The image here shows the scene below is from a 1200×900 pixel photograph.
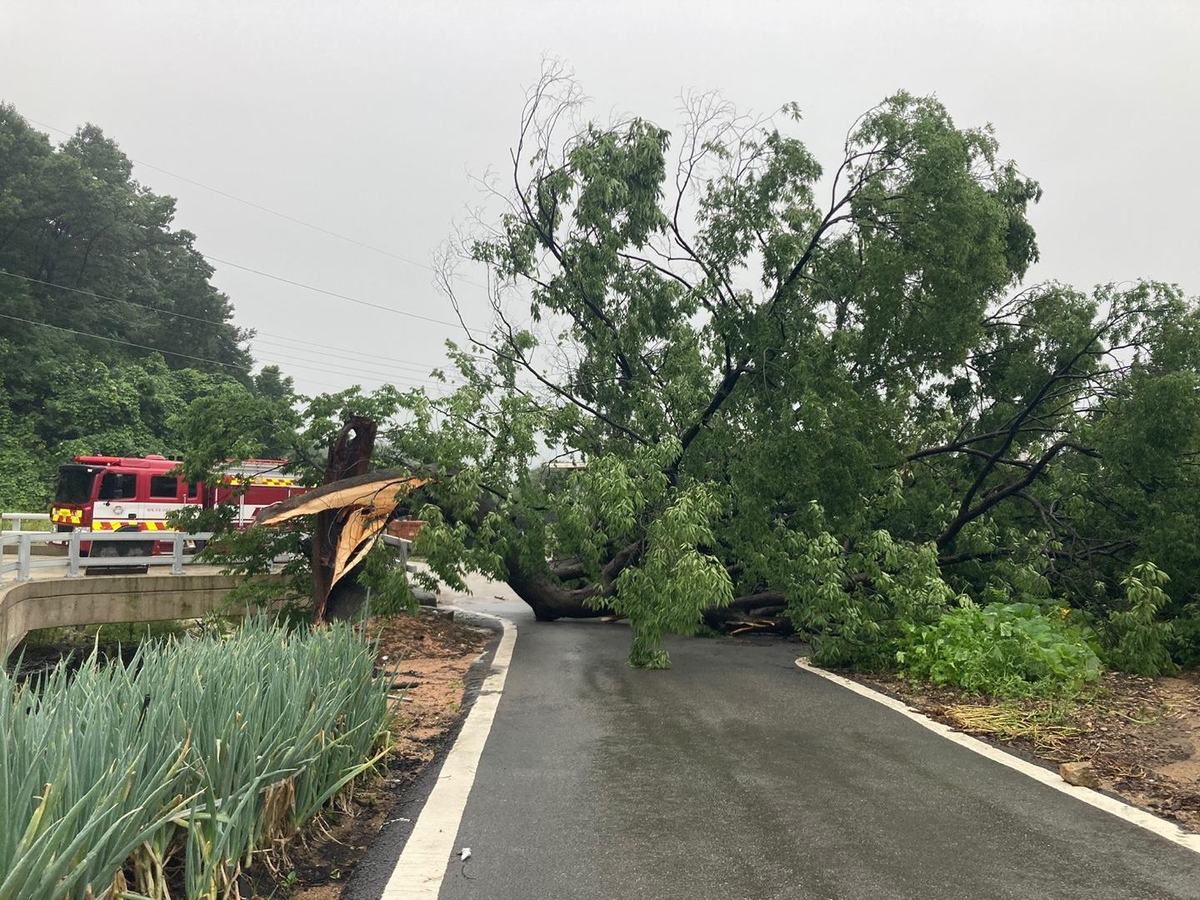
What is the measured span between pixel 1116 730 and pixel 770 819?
3.82m

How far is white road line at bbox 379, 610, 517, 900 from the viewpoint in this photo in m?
3.69

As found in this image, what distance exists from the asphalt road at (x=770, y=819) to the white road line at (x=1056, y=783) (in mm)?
105

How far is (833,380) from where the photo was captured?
13.0 m

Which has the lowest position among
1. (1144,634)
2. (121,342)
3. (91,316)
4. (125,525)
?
(1144,634)

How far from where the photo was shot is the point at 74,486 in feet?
69.9

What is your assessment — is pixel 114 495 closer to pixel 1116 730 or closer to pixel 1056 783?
pixel 1116 730

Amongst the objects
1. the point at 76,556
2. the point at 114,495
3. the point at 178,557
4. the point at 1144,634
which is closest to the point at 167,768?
the point at 1144,634

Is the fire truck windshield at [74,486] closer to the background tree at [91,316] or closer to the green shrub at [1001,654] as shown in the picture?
the background tree at [91,316]

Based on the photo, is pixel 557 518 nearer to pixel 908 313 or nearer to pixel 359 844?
pixel 908 313

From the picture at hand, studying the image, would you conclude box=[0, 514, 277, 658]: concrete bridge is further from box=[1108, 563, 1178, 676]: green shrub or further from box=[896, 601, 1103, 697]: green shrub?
box=[1108, 563, 1178, 676]: green shrub

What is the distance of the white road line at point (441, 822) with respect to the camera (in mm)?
3686

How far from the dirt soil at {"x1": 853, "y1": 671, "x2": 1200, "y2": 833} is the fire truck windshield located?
19.1m

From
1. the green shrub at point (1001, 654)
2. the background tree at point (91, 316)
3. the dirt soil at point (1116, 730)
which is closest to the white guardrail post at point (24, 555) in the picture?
the dirt soil at point (1116, 730)

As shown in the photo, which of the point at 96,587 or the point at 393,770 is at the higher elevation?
the point at 96,587
